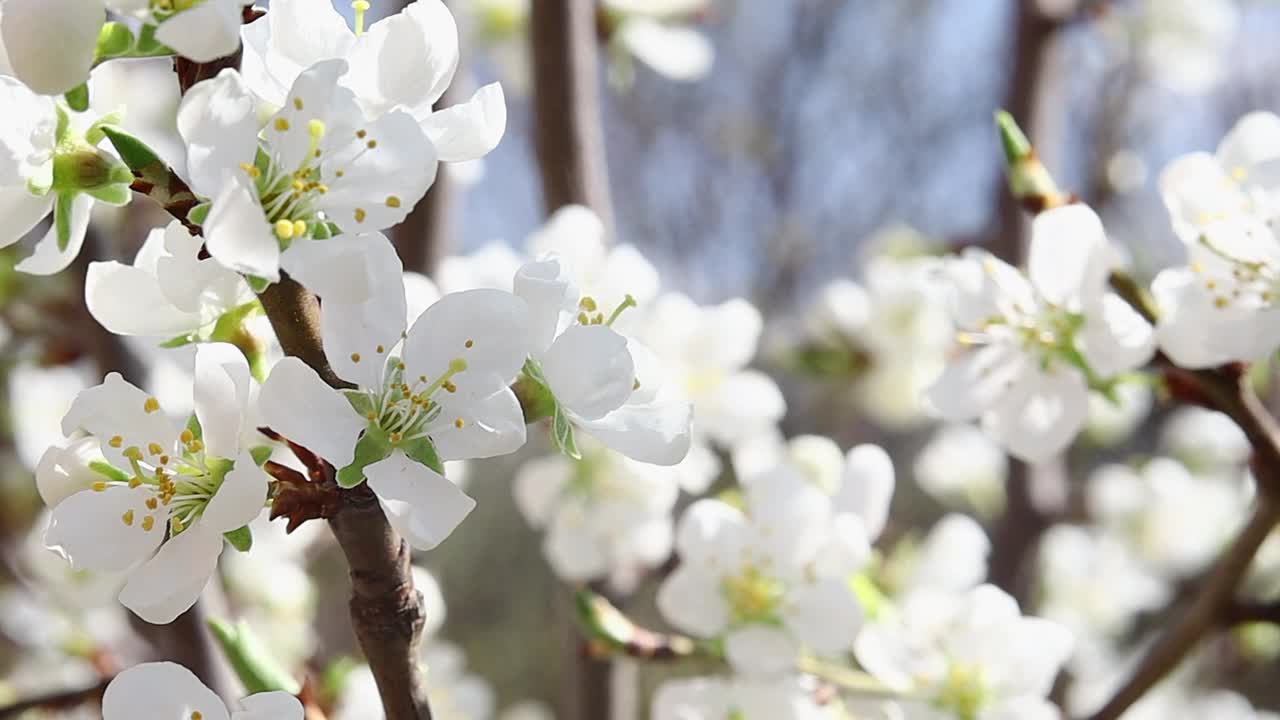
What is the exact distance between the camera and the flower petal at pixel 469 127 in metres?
0.40

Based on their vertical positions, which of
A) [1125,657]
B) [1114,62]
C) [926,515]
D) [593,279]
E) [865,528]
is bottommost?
[926,515]

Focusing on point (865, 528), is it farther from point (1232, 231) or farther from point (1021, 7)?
point (1021, 7)

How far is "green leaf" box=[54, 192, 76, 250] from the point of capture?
1.33 feet

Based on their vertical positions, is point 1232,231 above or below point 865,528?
above

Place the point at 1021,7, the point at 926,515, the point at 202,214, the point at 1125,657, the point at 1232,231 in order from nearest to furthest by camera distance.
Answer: the point at 202,214 → the point at 1232,231 → the point at 1021,7 → the point at 1125,657 → the point at 926,515

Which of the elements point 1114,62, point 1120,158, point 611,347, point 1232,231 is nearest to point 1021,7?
point 1120,158

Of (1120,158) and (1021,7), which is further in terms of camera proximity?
(1120,158)

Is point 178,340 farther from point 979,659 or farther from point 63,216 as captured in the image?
point 979,659

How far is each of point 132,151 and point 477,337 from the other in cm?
13

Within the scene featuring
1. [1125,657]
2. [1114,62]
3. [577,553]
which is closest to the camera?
[577,553]

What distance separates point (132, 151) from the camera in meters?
0.37

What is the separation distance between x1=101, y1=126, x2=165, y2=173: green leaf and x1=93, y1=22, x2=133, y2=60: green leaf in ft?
0.08

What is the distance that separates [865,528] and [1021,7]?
717 millimetres

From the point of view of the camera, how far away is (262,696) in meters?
0.41
